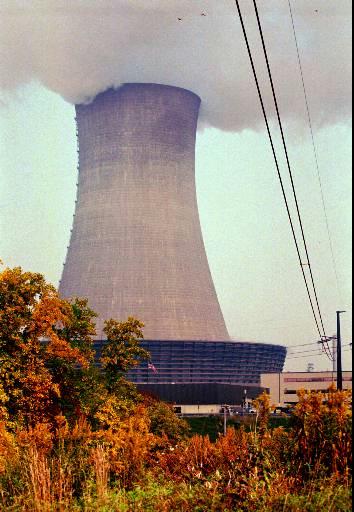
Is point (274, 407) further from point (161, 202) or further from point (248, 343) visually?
point (248, 343)

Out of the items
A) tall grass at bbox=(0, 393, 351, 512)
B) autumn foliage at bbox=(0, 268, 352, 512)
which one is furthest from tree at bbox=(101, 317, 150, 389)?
tall grass at bbox=(0, 393, 351, 512)

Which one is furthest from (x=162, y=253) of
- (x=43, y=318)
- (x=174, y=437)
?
(x=43, y=318)

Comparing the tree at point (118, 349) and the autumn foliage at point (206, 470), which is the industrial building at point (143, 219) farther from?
Answer: the autumn foliage at point (206, 470)

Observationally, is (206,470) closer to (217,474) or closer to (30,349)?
(217,474)

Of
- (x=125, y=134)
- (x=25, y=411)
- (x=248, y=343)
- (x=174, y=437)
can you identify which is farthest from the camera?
(x=248, y=343)

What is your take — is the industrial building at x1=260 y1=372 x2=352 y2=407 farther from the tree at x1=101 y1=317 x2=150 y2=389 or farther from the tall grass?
the tall grass
